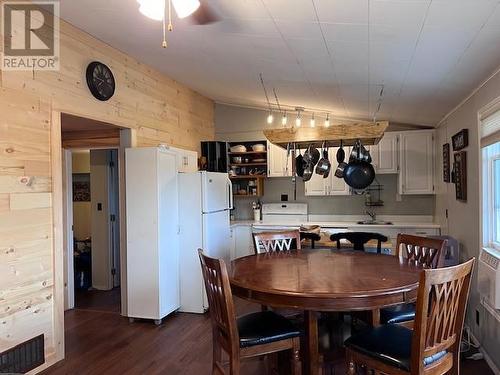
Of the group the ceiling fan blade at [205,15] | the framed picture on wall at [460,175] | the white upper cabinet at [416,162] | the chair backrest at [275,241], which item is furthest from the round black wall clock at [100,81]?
the white upper cabinet at [416,162]

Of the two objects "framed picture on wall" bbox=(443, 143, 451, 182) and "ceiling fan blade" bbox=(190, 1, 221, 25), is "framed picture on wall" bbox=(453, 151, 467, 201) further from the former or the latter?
"ceiling fan blade" bbox=(190, 1, 221, 25)

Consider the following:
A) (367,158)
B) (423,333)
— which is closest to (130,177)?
(367,158)

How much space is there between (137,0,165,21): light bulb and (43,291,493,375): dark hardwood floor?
2413 millimetres

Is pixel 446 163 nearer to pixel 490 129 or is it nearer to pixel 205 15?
pixel 490 129

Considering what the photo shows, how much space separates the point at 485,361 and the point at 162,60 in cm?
393

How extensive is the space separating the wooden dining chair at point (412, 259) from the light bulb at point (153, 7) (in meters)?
2.25

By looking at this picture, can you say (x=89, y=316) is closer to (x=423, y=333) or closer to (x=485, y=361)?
(x=423, y=333)

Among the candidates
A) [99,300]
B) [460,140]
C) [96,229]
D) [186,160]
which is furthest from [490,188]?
[96,229]

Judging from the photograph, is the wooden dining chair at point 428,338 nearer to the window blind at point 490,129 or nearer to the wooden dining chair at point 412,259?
the wooden dining chair at point 412,259

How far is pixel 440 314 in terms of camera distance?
Result: 69.3 inches

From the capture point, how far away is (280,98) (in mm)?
4566

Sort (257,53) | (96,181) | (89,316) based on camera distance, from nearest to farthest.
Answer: (257,53) → (89,316) → (96,181)

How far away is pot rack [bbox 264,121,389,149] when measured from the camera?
3.23 metres

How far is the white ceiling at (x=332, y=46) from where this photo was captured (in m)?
1.97
